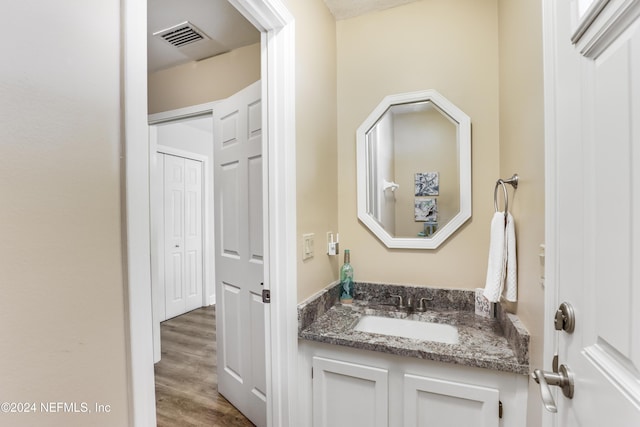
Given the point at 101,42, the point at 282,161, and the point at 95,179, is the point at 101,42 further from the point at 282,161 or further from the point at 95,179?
the point at 282,161

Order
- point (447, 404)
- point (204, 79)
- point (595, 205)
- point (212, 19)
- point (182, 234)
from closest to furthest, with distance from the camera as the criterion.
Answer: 1. point (595, 205)
2. point (447, 404)
3. point (212, 19)
4. point (204, 79)
5. point (182, 234)

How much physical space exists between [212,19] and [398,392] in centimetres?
225

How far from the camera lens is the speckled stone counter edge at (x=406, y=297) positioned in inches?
49.3

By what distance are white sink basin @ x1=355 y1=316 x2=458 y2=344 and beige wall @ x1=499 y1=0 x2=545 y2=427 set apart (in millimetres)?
364

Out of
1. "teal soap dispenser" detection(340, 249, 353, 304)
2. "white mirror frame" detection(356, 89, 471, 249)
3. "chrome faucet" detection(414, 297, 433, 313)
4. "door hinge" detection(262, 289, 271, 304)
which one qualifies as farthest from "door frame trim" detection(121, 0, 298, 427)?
"chrome faucet" detection(414, 297, 433, 313)

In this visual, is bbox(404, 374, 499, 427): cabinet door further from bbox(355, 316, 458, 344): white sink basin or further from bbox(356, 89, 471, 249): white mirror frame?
bbox(356, 89, 471, 249): white mirror frame

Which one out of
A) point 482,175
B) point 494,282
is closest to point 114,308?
point 494,282

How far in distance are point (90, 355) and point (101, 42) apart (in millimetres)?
600

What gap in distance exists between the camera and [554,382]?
74cm

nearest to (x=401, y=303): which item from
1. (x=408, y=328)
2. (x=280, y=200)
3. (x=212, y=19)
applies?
(x=408, y=328)

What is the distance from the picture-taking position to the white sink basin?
146 centimetres

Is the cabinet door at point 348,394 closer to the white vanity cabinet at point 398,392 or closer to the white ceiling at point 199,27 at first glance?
the white vanity cabinet at point 398,392

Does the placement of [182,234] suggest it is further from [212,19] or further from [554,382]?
[554,382]

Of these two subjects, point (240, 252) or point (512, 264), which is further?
point (240, 252)
